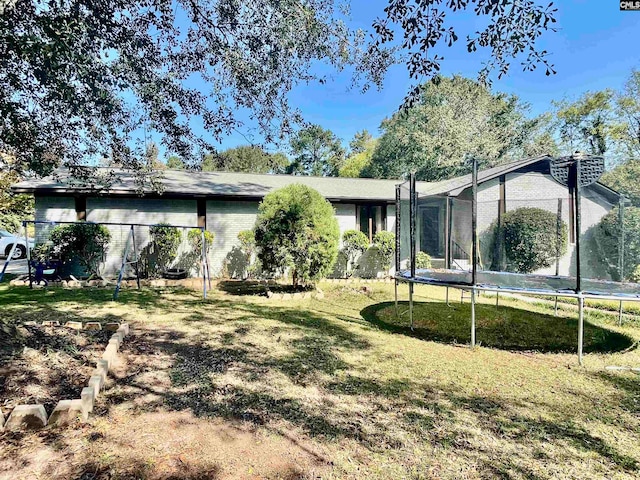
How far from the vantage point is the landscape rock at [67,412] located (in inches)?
110

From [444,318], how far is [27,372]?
6.57m

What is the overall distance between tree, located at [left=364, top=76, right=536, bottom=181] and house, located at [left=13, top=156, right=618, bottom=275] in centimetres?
1397

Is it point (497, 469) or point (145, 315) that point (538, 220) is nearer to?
point (497, 469)

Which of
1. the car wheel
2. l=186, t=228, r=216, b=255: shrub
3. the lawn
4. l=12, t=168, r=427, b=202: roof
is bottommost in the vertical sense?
the lawn

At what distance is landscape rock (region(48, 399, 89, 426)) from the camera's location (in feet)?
9.14

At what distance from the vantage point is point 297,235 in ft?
28.9

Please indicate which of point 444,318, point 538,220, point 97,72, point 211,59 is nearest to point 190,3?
point 211,59

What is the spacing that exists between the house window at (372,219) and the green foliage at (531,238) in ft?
14.6

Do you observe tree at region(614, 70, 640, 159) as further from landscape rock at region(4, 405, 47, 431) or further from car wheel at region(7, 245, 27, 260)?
car wheel at region(7, 245, 27, 260)

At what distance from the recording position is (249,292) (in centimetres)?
944

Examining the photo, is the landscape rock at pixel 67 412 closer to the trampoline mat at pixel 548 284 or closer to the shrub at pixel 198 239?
the trampoline mat at pixel 548 284

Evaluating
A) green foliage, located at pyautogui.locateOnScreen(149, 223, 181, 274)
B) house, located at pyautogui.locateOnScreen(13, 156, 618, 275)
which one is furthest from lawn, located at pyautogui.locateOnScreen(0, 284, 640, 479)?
green foliage, located at pyautogui.locateOnScreen(149, 223, 181, 274)

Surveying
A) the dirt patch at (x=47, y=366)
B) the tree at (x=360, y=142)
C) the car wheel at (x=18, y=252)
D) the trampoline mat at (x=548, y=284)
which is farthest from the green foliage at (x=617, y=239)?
the tree at (x=360, y=142)

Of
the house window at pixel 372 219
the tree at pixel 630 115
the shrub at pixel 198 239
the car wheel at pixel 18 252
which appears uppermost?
the tree at pixel 630 115
